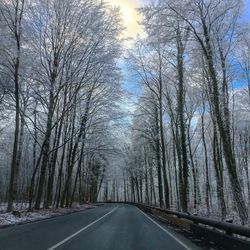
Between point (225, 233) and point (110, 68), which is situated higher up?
point (110, 68)

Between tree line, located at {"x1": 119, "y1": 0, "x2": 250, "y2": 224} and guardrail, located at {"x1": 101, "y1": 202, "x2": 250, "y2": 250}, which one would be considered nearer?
guardrail, located at {"x1": 101, "y1": 202, "x2": 250, "y2": 250}

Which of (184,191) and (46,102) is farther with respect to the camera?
(46,102)

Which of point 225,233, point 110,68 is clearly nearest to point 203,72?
point 110,68

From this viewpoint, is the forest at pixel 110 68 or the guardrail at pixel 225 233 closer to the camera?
the guardrail at pixel 225 233

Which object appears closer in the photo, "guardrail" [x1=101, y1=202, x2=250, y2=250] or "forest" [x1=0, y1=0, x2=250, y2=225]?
"guardrail" [x1=101, y1=202, x2=250, y2=250]

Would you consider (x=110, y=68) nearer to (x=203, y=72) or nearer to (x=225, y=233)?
(x=203, y=72)

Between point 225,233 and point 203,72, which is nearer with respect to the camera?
point 225,233

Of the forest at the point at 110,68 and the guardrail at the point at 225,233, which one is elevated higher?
the forest at the point at 110,68

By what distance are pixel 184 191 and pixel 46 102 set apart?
11516 millimetres

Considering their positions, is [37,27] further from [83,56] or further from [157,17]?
[157,17]

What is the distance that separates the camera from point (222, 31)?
22.8 meters

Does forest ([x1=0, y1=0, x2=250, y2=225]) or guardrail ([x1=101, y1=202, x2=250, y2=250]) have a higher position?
forest ([x1=0, y1=0, x2=250, y2=225])

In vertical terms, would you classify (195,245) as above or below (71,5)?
below

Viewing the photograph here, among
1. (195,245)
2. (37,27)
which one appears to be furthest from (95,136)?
(195,245)
